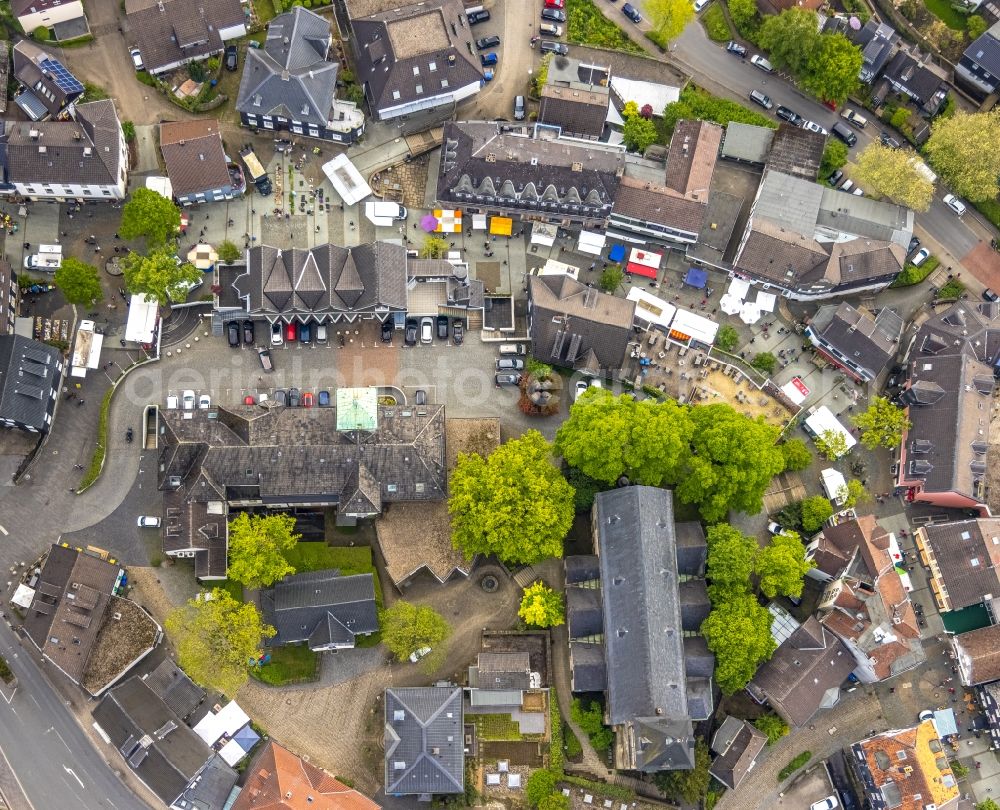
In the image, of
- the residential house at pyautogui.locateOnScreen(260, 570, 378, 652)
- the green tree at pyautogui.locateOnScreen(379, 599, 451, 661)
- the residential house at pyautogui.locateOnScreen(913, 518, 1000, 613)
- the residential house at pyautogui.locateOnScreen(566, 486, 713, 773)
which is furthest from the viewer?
the residential house at pyautogui.locateOnScreen(913, 518, 1000, 613)

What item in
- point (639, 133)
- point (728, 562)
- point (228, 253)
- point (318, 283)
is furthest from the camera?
point (639, 133)

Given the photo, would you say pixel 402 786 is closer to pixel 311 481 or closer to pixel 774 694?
pixel 311 481

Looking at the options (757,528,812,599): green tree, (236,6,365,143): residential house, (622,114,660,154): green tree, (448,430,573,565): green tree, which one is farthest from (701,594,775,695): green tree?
(236,6,365,143): residential house

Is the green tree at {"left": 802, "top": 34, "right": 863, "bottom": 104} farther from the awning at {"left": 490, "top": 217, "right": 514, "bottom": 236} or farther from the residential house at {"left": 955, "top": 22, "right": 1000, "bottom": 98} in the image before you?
the awning at {"left": 490, "top": 217, "right": 514, "bottom": 236}

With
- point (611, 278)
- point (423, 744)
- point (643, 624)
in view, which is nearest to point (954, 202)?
point (611, 278)

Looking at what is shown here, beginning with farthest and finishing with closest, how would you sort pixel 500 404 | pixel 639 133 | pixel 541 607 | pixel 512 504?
pixel 639 133 → pixel 500 404 → pixel 541 607 → pixel 512 504

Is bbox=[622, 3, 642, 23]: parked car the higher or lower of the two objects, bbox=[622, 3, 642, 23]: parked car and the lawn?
the higher

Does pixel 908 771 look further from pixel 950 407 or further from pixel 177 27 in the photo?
pixel 177 27

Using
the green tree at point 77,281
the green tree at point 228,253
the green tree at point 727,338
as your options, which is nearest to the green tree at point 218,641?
the green tree at point 77,281

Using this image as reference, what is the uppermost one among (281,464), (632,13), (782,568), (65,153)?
(632,13)
